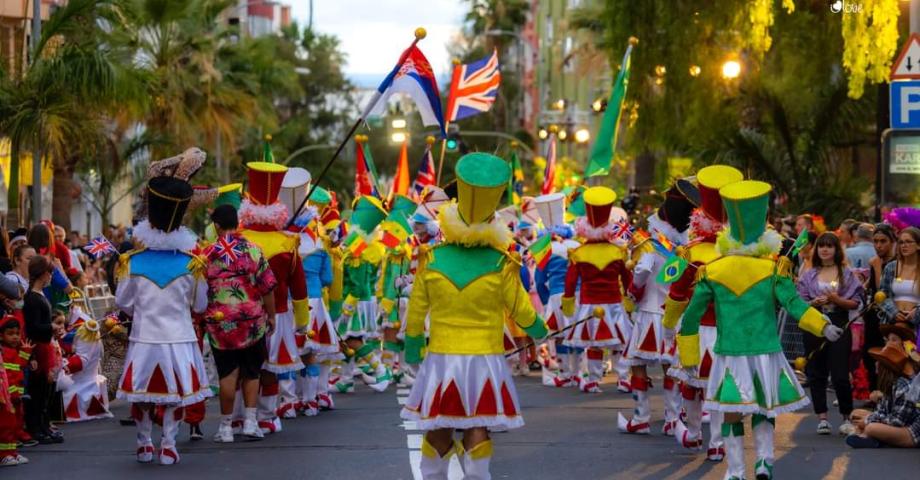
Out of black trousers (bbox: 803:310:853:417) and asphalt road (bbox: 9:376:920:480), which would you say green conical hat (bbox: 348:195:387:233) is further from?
black trousers (bbox: 803:310:853:417)

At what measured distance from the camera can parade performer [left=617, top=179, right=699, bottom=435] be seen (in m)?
13.9

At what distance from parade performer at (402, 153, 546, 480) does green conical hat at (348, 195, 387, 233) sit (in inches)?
365

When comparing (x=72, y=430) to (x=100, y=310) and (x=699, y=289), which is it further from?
(x=699, y=289)

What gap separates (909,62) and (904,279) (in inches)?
179

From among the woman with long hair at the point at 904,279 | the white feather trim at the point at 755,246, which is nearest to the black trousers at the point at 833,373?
the woman with long hair at the point at 904,279

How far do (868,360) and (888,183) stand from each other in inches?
141

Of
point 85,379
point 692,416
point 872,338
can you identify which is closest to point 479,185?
point 692,416

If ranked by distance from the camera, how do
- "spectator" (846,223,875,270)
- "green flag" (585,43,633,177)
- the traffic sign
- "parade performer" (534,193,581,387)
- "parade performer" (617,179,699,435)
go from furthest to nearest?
1. "green flag" (585,43,633,177)
2. "parade performer" (534,193,581,387)
3. the traffic sign
4. "spectator" (846,223,875,270)
5. "parade performer" (617,179,699,435)

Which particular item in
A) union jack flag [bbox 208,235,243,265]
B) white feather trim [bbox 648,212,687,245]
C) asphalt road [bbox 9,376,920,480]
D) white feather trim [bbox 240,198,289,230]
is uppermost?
white feather trim [bbox 240,198,289,230]

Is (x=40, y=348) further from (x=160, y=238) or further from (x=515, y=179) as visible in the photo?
(x=515, y=179)

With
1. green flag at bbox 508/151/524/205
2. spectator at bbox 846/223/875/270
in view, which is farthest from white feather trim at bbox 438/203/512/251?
green flag at bbox 508/151/524/205

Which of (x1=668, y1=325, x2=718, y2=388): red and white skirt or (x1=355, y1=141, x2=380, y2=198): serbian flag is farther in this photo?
(x1=355, y1=141, x2=380, y2=198): serbian flag

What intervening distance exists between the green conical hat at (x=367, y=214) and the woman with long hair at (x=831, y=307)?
5908mm

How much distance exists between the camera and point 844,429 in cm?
1405
